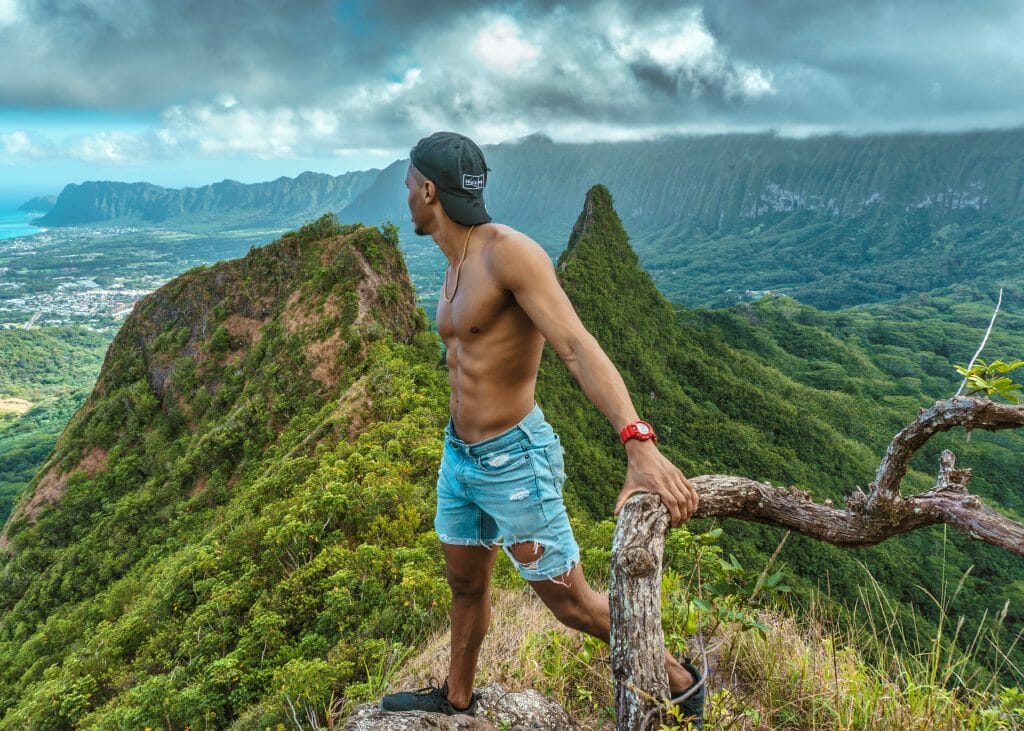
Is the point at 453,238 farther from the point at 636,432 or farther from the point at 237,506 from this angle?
the point at 237,506

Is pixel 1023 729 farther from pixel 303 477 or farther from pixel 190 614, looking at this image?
pixel 303 477

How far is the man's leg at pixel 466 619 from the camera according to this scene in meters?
2.76

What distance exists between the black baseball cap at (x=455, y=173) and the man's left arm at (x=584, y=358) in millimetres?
304

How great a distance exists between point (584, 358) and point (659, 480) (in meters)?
0.49

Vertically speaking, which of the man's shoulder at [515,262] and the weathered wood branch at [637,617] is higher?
the man's shoulder at [515,262]

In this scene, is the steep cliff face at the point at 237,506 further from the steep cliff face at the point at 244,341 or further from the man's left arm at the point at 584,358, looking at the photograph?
the man's left arm at the point at 584,358

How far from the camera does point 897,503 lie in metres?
2.18

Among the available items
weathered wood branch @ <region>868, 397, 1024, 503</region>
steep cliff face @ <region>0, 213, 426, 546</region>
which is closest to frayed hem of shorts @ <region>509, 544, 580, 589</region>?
weathered wood branch @ <region>868, 397, 1024, 503</region>

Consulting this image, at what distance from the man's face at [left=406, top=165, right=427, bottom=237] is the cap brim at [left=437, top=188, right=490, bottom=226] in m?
0.12

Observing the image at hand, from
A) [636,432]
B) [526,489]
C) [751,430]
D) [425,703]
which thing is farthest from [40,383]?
[636,432]

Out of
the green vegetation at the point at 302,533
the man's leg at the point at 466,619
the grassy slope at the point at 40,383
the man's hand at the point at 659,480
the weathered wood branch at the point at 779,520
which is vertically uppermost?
the man's hand at the point at 659,480

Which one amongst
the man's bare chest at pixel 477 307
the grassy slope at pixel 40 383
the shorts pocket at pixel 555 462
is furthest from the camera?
the grassy slope at pixel 40 383

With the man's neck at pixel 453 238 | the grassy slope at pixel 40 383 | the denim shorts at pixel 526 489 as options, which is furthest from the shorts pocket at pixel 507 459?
the grassy slope at pixel 40 383

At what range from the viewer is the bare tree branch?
1884 mm
